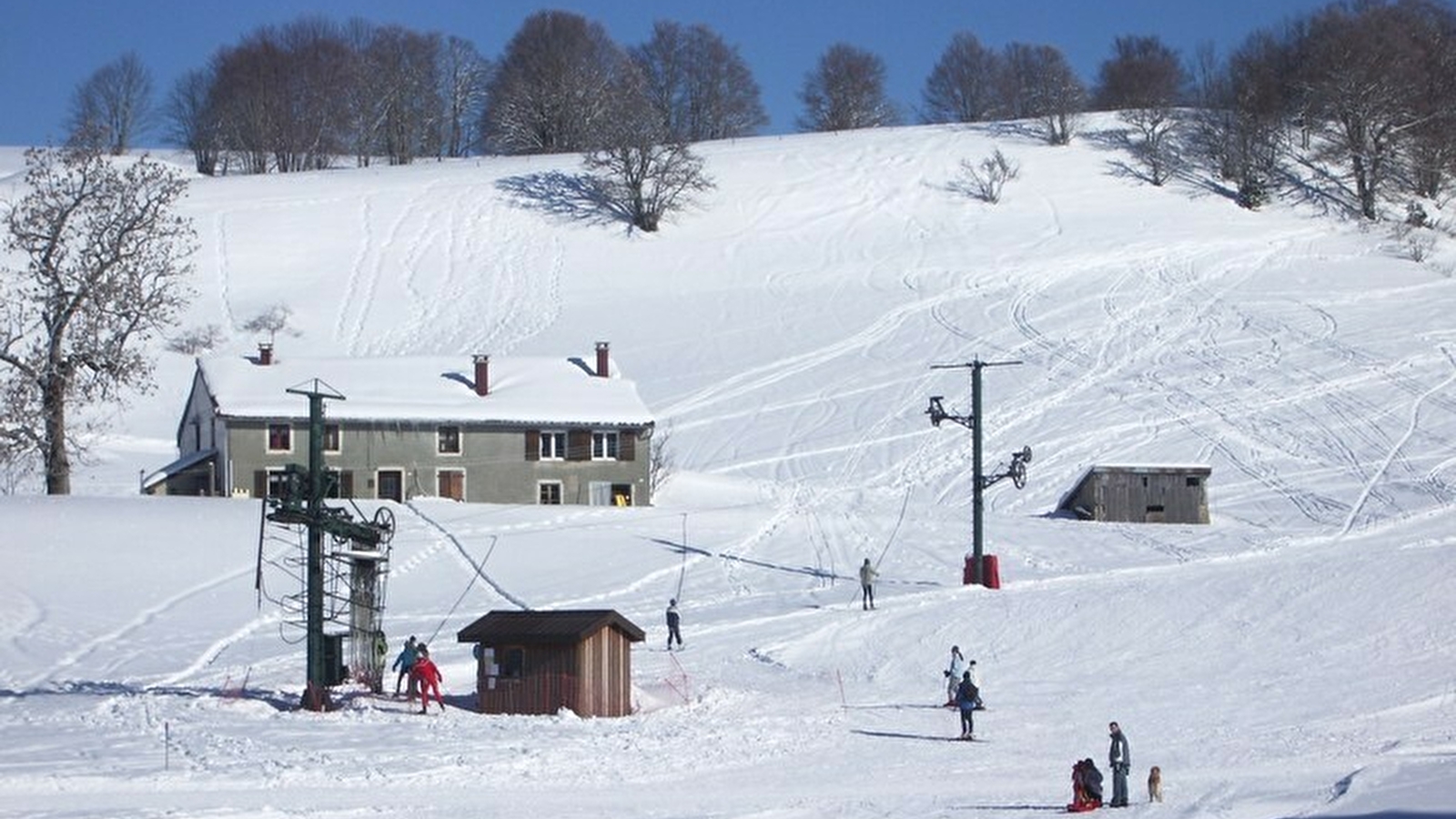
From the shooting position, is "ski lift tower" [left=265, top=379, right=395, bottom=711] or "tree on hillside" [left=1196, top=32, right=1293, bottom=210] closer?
"ski lift tower" [left=265, top=379, right=395, bottom=711]

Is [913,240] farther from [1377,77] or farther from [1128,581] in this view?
[1128,581]

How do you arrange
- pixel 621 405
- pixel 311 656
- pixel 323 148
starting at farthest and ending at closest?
pixel 323 148
pixel 621 405
pixel 311 656

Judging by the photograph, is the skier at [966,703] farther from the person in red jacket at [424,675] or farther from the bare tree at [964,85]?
the bare tree at [964,85]

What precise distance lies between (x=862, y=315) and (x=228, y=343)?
29.3m

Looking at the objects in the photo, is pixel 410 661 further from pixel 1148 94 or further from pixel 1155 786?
pixel 1148 94

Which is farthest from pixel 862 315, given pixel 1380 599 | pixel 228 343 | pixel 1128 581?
pixel 1380 599

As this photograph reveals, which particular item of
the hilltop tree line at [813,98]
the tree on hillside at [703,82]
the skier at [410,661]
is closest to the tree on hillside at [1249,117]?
the hilltop tree line at [813,98]

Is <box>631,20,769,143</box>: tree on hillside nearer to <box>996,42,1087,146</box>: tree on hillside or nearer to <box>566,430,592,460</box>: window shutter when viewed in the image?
<box>996,42,1087,146</box>: tree on hillside

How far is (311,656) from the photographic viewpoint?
3241 cm

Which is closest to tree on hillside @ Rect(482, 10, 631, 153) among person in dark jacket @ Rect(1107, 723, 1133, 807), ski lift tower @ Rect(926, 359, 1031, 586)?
ski lift tower @ Rect(926, 359, 1031, 586)

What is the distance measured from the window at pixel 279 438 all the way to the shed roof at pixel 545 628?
3085cm

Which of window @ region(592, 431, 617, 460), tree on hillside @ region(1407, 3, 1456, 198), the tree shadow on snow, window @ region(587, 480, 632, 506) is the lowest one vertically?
window @ region(587, 480, 632, 506)

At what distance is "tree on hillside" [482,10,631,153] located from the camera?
135 meters

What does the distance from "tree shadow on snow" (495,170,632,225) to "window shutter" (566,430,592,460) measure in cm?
4248
